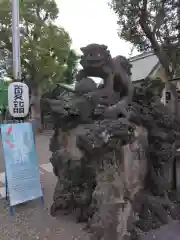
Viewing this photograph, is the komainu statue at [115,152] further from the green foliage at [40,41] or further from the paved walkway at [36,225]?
the green foliage at [40,41]

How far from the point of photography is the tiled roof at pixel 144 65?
33.3ft

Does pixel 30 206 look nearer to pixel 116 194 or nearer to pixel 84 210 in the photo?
pixel 84 210

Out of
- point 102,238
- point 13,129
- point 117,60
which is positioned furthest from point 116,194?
point 13,129

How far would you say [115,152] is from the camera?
7.52ft

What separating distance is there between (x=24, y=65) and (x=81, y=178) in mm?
→ 10905

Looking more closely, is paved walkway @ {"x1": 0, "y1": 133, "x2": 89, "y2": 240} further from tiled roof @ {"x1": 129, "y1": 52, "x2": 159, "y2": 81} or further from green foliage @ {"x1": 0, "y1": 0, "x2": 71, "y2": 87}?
green foliage @ {"x1": 0, "y1": 0, "x2": 71, "y2": 87}

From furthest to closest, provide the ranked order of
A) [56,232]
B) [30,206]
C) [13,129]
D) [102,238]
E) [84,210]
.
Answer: [30,206] → [13,129] → [84,210] → [56,232] → [102,238]

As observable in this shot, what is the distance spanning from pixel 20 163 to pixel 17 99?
1448 millimetres

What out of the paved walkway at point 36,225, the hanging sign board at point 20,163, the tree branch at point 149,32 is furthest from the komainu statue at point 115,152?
the tree branch at point 149,32

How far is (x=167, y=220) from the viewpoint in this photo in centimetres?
295

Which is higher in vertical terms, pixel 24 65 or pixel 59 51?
pixel 59 51

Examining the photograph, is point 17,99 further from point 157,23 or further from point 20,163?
point 157,23

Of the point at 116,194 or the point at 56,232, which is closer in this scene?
the point at 116,194

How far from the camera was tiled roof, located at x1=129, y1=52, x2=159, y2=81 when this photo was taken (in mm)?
10148
